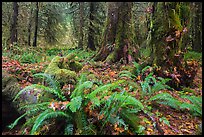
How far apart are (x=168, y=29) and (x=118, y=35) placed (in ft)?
8.38

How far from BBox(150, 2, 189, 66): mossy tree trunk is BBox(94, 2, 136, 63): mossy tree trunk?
2.07 meters

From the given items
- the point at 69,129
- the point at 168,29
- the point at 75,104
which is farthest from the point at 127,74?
the point at 69,129

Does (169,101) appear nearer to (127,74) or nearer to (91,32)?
(127,74)

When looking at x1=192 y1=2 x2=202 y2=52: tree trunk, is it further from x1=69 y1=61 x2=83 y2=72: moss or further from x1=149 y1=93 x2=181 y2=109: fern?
x1=149 y1=93 x2=181 y2=109: fern

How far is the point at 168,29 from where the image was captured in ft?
19.5

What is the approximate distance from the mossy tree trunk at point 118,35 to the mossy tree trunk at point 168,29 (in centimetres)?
207

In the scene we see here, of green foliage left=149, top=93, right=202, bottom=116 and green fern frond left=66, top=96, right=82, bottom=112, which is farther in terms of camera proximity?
green foliage left=149, top=93, right=202, bottom=116

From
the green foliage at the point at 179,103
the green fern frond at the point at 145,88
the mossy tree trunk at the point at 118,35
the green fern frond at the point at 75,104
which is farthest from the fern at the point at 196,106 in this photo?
the mossy tree trunk at the point at 118,35

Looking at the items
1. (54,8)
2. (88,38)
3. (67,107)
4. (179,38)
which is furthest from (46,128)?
(54,8)

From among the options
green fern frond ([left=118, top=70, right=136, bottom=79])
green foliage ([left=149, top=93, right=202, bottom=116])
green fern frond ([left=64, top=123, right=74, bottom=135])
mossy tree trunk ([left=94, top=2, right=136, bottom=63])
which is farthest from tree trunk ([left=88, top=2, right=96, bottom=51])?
green fern frond ([left=64, top=123, right=74, bottom=135])

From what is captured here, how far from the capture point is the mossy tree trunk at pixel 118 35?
820 centimetres

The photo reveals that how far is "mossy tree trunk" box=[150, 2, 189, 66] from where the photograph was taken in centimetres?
595

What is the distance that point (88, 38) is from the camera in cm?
1742

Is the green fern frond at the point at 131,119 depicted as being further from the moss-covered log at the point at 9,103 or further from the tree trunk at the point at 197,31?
the tree trunk at the point at 197,31
